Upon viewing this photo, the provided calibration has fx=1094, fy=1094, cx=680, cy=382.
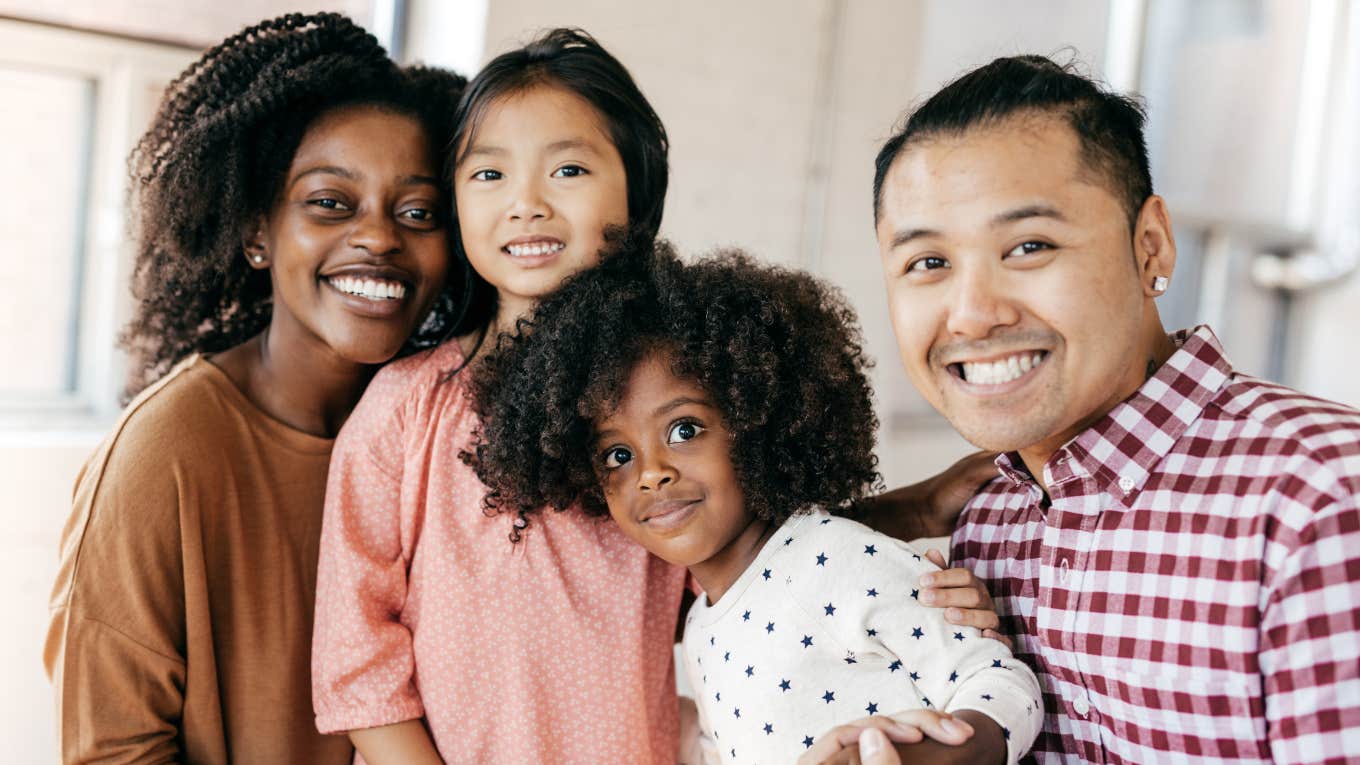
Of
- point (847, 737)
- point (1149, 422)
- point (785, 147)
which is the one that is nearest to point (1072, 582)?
point (1149, 422)

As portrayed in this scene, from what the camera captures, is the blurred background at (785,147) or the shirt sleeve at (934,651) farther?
the blurred background at (785,147)

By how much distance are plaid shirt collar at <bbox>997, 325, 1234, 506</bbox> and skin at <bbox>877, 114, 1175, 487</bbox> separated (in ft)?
0.11

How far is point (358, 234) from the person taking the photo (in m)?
1.76

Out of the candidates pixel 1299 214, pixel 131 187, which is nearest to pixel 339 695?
pixel 131 187

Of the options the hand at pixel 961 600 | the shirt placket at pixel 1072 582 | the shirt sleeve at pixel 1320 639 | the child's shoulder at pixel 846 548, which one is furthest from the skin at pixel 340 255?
the shirt sleeve at pixel 1320 639

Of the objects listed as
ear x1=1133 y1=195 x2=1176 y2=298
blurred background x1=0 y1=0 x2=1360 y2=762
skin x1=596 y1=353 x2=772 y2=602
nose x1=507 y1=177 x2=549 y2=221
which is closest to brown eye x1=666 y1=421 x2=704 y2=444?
skin x1=596 y1=353 x2=772 y2=602

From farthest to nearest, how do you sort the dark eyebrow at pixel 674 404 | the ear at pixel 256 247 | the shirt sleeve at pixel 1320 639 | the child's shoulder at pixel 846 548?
the ear at pixel 256 247
the dark eyebrow at pixel 674 404
the child's shoulder at pixel 846 548
the shirt sleeve at pixel 1320 639

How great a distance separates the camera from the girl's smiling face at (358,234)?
70.0 inches

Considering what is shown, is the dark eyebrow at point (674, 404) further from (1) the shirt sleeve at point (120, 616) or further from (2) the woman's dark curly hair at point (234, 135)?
(1) the shirt sleeve at point (120, 616)

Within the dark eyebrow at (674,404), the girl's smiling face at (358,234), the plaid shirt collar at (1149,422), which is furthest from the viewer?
the girl's smiling face at (358,234)

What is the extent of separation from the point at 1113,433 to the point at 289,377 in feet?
4.25

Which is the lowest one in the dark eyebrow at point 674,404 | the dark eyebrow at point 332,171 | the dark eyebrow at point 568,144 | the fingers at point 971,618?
the fingers at point 971,618

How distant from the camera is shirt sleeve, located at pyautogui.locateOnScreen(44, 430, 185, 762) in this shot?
61.3 inches

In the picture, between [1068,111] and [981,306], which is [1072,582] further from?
[1068,111]
